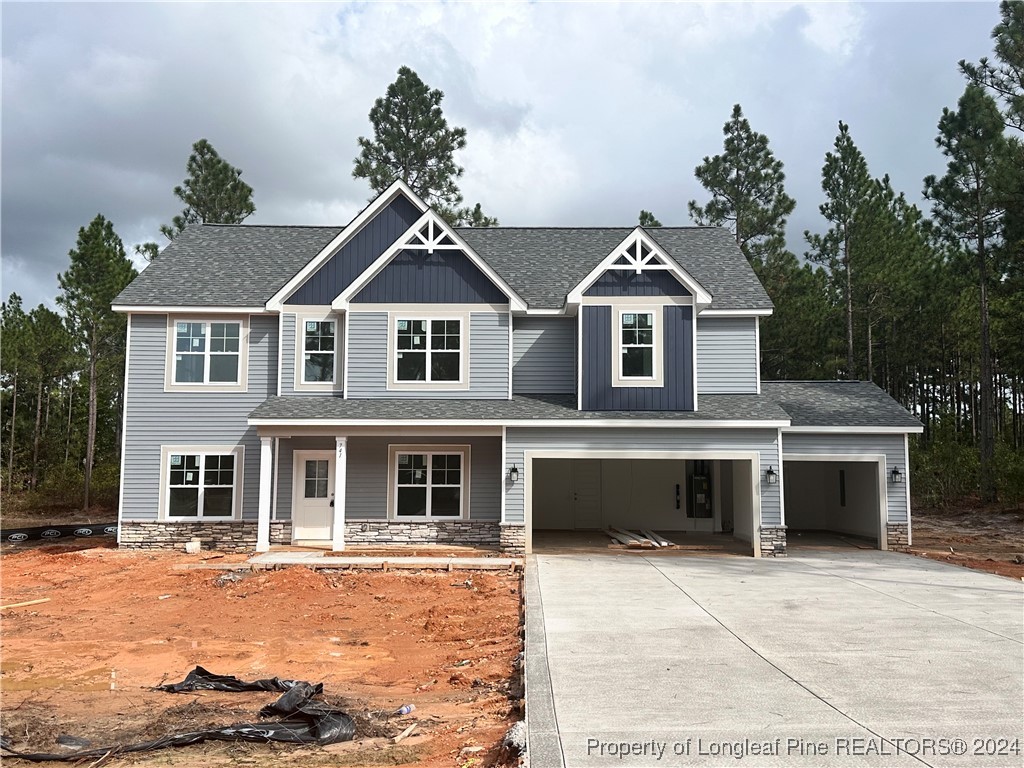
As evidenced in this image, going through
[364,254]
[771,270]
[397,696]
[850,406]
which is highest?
[771,270]

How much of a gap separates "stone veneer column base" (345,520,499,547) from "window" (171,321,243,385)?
4614 millimetres

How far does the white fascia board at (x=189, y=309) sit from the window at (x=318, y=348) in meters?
1.08

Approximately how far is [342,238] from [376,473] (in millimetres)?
5632

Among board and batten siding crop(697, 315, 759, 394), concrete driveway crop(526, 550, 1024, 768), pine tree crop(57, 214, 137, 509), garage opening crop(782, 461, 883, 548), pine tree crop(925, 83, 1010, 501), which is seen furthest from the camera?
pine tree crop(57, 214, 137, 509)

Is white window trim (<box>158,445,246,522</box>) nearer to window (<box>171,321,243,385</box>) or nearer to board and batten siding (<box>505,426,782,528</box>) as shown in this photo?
window (<box>171,321,243,385</box>)

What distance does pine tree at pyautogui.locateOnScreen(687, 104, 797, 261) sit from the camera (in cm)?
3491

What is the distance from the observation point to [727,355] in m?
19.5

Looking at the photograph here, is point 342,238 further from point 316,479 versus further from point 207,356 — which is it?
point 316,479

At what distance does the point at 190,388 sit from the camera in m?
18.8

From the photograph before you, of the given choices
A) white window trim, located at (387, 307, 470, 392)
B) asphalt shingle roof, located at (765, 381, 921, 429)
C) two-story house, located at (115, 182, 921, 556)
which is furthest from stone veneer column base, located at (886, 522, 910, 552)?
white window trim, located at (387, 307, 470, 392)

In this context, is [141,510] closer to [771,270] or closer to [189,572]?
[189,572]

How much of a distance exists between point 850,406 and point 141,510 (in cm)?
1719

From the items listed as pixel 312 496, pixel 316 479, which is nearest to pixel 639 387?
pixel 316 479

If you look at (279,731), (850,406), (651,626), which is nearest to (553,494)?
(850,406)
